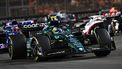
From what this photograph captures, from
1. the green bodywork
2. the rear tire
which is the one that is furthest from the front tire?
the rear tire

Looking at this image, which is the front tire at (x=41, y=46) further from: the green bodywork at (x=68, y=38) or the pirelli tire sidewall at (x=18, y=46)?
the pirelli tire sidewall at (x=18, y=46)

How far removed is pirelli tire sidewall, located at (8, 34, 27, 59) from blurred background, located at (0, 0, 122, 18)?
28.4 ft

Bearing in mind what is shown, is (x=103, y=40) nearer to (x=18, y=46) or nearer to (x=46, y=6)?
(x=18, y=46)

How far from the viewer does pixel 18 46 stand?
11.8 metres

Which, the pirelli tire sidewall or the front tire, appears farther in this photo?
the pirelli tire sidewall

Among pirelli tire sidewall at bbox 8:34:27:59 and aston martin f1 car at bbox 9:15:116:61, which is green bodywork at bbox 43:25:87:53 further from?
pirelli tire sidewall at bbox 8:34:27:59

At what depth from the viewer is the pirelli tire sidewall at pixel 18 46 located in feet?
38.6

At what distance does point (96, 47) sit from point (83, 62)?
75cm

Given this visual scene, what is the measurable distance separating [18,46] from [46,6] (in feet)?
33.9

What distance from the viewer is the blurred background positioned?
20.7 meters

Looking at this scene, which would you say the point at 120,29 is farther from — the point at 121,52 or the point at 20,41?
the point at 20,41

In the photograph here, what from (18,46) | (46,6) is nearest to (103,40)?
(18,46)

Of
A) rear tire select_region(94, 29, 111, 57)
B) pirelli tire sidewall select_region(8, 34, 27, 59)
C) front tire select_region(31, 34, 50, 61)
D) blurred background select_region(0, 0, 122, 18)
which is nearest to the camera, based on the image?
front tire select_region(31, 34, 50, 61)

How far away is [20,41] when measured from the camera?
38.7 feet
